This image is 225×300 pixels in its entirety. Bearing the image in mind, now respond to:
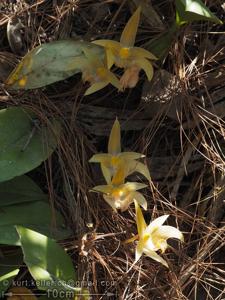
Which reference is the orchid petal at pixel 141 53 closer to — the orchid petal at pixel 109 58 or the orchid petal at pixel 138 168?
the orchid petal at pixel 109 58

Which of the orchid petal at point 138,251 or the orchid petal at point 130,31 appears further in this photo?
the orchid petal at point 130,31

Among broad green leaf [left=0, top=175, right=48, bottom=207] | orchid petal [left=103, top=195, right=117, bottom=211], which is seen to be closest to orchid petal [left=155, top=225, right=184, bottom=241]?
orchid petal [left=103, top=195, right=117, bottom=211]

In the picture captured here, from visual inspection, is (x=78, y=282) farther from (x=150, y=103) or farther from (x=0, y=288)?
(x=150, y=103)

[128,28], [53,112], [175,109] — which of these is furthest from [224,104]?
[53,112]

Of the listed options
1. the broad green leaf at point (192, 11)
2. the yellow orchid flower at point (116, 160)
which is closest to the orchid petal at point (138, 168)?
the yellow orchid flower at point (116, 160)

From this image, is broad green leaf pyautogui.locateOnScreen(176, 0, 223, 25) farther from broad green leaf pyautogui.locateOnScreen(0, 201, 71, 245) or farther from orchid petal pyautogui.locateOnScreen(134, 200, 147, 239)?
broad green leaf pyautogui.locateOnScreen(0, 201, 71, 245)

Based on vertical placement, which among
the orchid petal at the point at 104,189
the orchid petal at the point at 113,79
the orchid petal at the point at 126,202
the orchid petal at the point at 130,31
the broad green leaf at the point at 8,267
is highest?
the orchid petal at the point at 130,31
